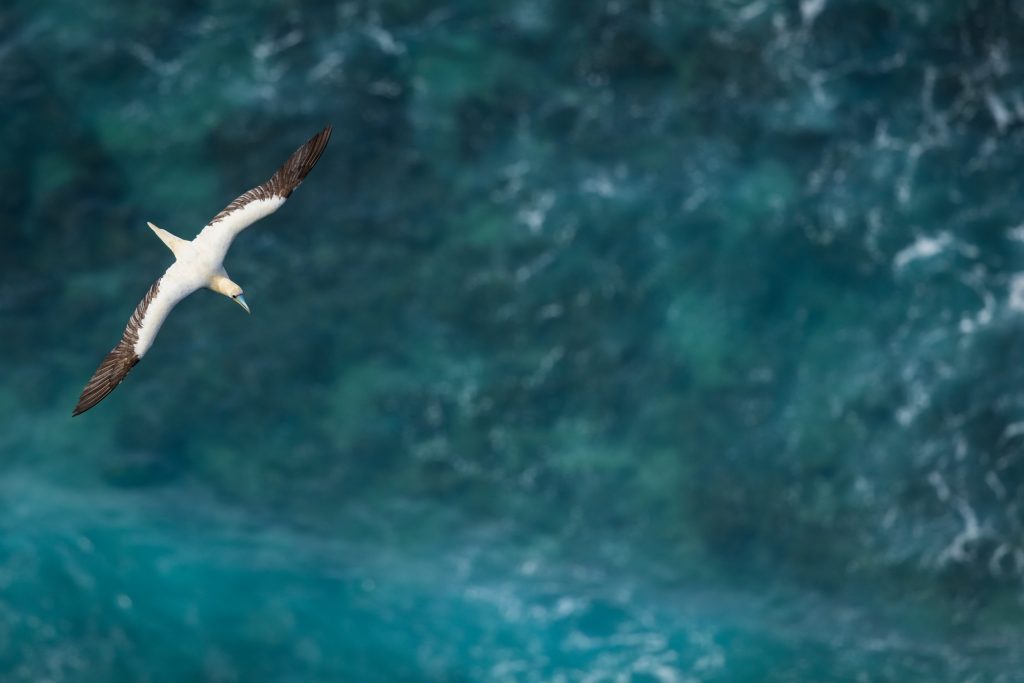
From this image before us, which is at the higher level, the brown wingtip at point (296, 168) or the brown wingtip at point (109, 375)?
the brown wingtip at point (296, 168)

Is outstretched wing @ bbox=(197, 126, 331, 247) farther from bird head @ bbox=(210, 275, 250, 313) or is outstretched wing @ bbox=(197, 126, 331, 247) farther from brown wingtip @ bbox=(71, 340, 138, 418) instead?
brown wingtip @ bbox=(71, 340, 138, 418)

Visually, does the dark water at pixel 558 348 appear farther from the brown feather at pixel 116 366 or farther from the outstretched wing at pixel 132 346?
the brown feather at pixel 116 366

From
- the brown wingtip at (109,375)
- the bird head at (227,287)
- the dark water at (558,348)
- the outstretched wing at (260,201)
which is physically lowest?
the brown wingtip at (109,375)

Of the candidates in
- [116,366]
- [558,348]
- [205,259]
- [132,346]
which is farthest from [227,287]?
[558,348]

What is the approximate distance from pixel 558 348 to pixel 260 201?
118 feet

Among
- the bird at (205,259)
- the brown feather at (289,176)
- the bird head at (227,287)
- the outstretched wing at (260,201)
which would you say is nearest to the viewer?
the bird at (205,259)

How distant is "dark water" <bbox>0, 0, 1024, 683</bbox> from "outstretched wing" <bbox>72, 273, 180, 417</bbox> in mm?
31103

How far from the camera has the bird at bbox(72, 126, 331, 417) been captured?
270 feet

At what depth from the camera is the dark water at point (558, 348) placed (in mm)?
115188

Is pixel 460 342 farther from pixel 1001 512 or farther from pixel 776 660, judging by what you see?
pixel 1001 512

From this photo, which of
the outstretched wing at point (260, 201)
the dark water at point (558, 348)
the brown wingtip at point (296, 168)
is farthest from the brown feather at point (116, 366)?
the dark water at point (558, 348)

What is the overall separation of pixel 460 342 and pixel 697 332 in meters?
15.9

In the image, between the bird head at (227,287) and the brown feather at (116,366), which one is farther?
the bird head at (227,287)

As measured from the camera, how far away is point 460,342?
11600cm
